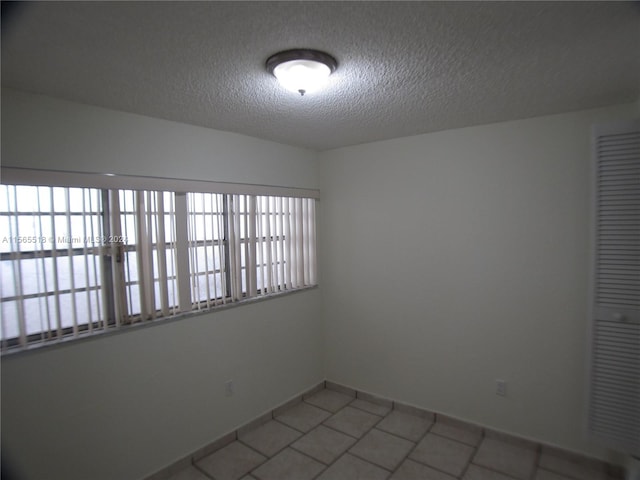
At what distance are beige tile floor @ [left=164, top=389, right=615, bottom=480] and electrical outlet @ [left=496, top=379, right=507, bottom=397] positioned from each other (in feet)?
1.07

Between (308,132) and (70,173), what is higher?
(308,132)

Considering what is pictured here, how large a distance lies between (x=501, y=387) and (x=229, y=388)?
2157 mm

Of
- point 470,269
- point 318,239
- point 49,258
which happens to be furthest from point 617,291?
point 49,258

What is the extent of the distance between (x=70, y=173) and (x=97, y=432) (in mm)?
1548

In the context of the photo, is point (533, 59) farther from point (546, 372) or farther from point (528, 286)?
point (546, 372)

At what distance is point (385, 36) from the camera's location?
1416mm

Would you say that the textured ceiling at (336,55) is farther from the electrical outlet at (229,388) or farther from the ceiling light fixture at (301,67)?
the electrical outlet at (229,388)

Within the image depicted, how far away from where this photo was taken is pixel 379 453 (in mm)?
2654

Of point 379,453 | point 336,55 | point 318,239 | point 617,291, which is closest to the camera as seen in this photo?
point 336,55

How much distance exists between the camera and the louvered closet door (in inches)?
80.7

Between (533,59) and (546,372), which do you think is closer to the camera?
(533,59)

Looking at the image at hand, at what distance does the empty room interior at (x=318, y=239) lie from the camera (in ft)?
4.98

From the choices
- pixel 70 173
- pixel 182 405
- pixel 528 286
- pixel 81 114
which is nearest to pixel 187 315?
pixel 182 405

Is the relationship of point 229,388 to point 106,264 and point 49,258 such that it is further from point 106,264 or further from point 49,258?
point 49,258
